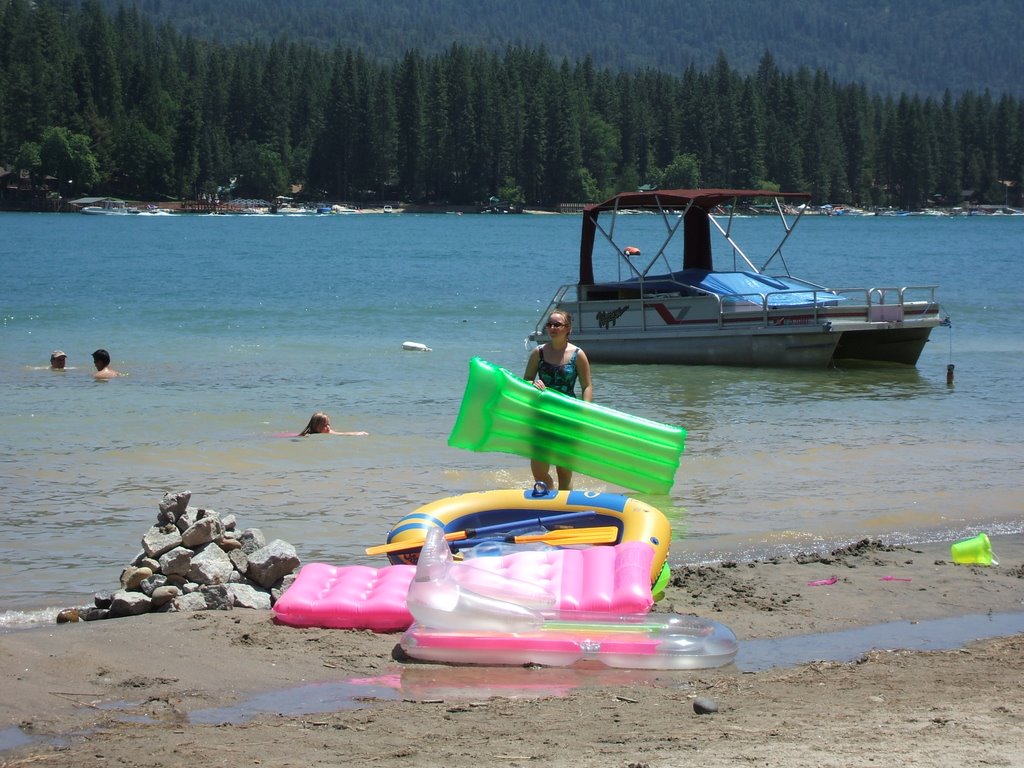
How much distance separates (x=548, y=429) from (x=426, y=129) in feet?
428

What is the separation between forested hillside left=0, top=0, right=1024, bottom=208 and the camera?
438ft

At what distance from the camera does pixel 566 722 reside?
577cm

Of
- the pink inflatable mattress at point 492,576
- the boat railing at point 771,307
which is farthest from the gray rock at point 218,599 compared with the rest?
the boat railing at point 771,307

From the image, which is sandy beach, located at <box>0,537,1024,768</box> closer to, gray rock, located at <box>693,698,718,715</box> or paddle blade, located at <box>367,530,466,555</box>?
gray rock, located at <box>693,698,718,715</box>

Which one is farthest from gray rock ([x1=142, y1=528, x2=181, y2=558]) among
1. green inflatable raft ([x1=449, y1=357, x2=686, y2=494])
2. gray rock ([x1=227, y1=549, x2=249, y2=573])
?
green inflatable raft ([x1=449, y1=357, x2=686, y2=494])

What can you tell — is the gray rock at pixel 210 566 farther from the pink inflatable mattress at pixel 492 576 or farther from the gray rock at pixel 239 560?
the pink inflatable mattress at pixel 492 576

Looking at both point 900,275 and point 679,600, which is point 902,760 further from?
point 900,275

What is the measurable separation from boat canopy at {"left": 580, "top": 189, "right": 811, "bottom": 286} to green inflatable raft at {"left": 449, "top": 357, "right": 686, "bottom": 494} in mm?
11103

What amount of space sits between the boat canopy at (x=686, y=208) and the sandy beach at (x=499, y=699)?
523 inches

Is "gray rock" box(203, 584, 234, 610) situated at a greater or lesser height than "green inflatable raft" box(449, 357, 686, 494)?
lesser

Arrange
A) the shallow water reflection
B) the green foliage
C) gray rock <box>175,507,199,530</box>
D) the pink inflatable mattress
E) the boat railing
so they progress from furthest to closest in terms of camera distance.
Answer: the green foliage
the boat railing
gray rock <box>175,507,199,530</box>
the pink inflatable mattress
the shallow water reflection

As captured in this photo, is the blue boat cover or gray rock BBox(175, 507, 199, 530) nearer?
gray rock BBox(175, 507, 199, 530)

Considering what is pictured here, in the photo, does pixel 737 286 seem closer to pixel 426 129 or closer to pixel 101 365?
pixel 101 365

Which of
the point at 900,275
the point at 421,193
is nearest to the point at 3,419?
the point at 900,275
